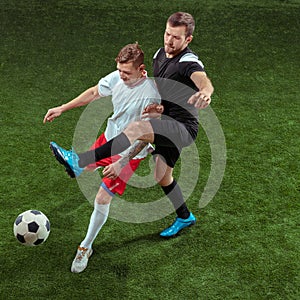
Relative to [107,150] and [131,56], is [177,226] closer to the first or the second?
[107,150]

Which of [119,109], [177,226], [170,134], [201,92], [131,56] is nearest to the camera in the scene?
[201,92]

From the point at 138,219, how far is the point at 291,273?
40.0 inches

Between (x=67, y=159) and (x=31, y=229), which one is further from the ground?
(x=67, y=159)

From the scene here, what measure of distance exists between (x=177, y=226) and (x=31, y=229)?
91 centimetres

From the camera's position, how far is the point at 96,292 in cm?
327

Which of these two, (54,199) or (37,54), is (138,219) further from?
(37,54)

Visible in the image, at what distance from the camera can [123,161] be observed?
10.9ft

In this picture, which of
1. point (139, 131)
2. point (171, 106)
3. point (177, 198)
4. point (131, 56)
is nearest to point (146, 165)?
point (177, 198)

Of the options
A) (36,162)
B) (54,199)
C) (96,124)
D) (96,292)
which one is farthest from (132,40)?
(96,292)

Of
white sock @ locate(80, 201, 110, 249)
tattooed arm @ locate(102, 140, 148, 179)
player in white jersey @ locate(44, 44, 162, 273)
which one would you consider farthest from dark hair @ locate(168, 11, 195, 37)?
white sock @ locate(80, 201, 110, 249)

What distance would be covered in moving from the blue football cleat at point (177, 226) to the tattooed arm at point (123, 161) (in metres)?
0.64

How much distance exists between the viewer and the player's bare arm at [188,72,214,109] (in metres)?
2.99

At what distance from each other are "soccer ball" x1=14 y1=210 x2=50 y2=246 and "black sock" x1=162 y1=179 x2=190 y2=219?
777 mm

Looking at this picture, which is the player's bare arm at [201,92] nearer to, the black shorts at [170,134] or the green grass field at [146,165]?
the black shorts at [170,134]
